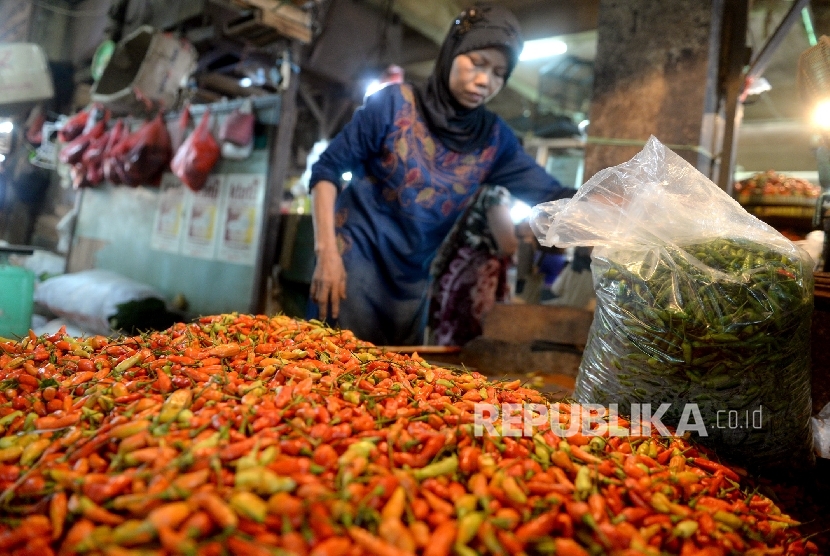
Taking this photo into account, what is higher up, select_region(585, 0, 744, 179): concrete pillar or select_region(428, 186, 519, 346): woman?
select_region(585, 0, 744, 179): concrete pillar

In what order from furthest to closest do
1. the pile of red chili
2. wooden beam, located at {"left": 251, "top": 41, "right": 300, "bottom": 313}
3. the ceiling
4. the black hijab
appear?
wooden beam, located at {"left": 251, "top": 41, "right": 300, "bottom": 313} → the ceiling → the black hijab → the pile of red chili

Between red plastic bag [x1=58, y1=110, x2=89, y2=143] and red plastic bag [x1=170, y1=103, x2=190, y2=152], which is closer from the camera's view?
red plastic bag [x1=170, y1=103, x2=190, y2=152]

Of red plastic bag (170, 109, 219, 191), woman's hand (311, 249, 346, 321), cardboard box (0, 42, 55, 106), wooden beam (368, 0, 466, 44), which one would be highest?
wooden beam (368, 0, 466, 44)

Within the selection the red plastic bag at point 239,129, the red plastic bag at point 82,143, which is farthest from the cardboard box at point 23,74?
the red plastic bag at point 239,129

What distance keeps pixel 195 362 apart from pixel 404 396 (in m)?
0.59

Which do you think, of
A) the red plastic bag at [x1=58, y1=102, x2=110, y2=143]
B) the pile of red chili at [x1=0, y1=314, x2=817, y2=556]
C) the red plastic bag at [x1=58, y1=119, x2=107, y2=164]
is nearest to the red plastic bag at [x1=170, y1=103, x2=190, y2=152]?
the red plastic bag at [x1=58, y1=119, x2=107, y2=164]

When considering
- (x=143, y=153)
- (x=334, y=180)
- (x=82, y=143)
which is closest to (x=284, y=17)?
(x=334, y=180)

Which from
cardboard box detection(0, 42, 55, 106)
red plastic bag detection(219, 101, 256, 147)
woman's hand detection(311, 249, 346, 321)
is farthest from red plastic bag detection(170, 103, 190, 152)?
woman's hand detection(311, 249, 346, 321)

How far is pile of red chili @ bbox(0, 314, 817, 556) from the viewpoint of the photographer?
819 mm

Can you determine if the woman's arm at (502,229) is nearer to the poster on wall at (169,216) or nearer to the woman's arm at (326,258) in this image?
the woman's arm at (326,258)

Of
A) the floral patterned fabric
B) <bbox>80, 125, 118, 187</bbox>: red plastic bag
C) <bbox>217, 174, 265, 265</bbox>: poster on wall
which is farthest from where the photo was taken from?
<bbox>80, 125, 118, 187</bbox>: red plastic bag

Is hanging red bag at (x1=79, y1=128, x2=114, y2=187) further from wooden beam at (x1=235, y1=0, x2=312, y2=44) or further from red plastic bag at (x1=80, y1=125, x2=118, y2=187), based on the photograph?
wooden beam at (x1=235, y1=0, x2=312, y2=44)

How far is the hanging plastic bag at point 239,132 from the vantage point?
183 inches

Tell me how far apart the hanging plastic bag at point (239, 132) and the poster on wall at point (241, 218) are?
237 mm
